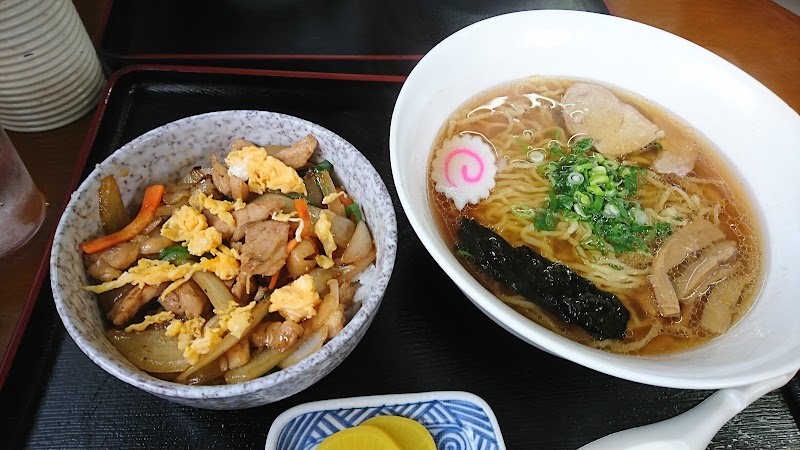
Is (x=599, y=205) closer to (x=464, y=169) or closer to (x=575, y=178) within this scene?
(x=575, y=178)

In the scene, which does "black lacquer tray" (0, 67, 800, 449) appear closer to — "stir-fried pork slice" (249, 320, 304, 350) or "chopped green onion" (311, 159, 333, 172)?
"stir-fried pork slice" (249, 320, 304, 350)

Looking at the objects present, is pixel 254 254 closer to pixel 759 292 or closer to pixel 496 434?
pixel 496 434

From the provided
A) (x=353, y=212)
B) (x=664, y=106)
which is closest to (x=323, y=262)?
(x=353, y=212)

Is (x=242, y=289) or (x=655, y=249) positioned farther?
(x=655, y=249)

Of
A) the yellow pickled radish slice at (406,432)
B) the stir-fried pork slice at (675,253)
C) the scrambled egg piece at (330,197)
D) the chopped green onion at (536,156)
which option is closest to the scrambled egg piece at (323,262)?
the scrambled egg piece at (330,197)

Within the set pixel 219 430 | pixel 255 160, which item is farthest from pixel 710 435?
pixel 255 160

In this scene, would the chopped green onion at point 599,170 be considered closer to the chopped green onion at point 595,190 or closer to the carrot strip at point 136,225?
the chopped green onion at point 595,190
